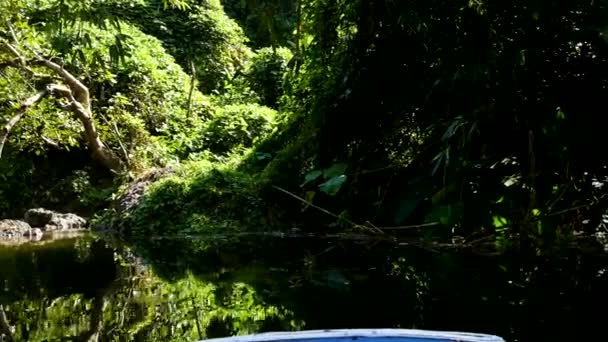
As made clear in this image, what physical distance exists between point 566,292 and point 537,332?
73 centimetres

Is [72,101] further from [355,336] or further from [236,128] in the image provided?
[355,336]

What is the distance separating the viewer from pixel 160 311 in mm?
3162

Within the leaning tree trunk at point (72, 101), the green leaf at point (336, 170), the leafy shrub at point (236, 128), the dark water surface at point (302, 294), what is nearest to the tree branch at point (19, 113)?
the leaning tree trunk at point (72, 101)

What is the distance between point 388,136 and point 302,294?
1.00 metres

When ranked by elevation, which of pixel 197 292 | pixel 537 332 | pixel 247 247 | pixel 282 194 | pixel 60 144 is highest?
pixel 60 144

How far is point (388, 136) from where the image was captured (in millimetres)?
3838

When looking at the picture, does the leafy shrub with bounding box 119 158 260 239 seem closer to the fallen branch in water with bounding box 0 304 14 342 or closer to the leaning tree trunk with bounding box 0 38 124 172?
the leaning tree trunk with bounding box 0 38 124 172

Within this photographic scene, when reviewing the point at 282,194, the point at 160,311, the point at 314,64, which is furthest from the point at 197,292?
the point at 282,194

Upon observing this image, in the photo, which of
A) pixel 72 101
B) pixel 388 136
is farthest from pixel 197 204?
pixel 388 136

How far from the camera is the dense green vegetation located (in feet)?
9.43

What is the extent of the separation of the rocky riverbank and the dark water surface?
2840mm

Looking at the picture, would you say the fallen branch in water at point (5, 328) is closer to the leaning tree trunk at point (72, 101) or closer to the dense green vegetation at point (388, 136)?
the dense green vegetation at point (388, 136)

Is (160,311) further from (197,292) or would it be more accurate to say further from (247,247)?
(247,247)

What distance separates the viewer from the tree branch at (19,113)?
304 inches
